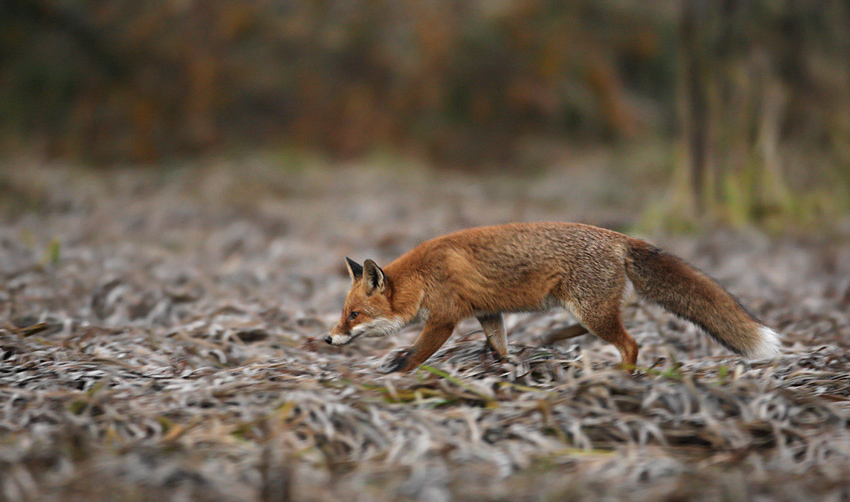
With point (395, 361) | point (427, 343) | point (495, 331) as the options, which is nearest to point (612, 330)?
point (495, 331)

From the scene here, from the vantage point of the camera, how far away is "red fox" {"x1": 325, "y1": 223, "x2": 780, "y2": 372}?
13.0ft

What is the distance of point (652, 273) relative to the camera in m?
4.02

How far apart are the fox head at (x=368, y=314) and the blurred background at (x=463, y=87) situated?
22.6 ft

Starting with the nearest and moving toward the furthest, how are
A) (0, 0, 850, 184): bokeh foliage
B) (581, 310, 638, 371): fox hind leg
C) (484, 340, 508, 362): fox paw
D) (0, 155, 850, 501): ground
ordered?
1. (0, 155, 850, 501): ground
2. (581, 310, 638, 371): fox hind leg
3. (484, 340, 508, 362): fox paw
4. (0, 0, 850, 184): bokeh foliage

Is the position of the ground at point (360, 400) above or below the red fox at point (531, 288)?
below

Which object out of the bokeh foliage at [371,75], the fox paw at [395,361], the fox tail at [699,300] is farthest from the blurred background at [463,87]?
the fox paw at [395,361]

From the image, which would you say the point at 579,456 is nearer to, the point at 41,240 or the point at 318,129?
the point at 41,240

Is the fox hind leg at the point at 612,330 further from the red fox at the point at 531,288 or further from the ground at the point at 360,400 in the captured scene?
the ground at the point at 360,400

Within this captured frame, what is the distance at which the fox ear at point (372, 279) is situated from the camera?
4.13 meters

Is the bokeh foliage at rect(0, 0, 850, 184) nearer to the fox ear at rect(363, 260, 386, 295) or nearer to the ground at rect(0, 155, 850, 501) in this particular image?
the ground at rect(0, 155, 850, 501)

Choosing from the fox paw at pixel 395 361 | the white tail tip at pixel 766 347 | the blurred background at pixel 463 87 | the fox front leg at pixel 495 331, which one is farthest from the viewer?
the blurred background at pixel 463 87

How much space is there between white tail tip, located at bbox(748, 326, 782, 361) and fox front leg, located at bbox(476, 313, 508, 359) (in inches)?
52.7

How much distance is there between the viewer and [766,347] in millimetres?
3834

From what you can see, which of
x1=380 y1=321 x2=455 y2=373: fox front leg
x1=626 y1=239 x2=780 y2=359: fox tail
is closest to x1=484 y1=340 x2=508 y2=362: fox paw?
x1=380 y1=321 x2=455 y2=373: fox front leg
